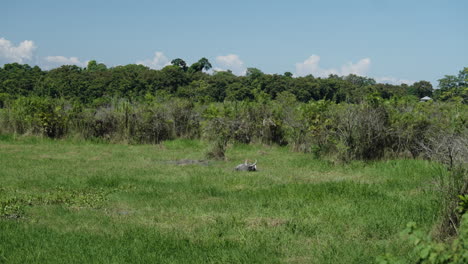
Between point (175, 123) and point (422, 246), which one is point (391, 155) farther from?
point (422, 246)

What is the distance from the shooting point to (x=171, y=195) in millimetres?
9000

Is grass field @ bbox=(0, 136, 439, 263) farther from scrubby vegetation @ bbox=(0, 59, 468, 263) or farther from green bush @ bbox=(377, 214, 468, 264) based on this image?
green bush @ bbox=(377, 214, 468, 264)

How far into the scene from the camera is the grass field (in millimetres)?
5762

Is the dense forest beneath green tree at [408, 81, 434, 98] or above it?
beneath

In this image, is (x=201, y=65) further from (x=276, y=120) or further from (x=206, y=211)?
(x=206, y=211)

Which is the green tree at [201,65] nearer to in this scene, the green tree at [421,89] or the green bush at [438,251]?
the green tree at [421,89]

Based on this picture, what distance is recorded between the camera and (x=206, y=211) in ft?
25.5

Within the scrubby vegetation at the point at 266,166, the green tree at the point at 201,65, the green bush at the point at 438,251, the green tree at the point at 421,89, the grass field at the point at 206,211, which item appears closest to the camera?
the green bush at the point at 438,251

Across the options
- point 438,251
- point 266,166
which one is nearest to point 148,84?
point 266,166

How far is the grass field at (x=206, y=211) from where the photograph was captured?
5762 mm

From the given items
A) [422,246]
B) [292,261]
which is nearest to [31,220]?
[292,261]

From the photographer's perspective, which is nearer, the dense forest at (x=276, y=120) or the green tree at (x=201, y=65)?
the dense forest at (x=276, y=120)

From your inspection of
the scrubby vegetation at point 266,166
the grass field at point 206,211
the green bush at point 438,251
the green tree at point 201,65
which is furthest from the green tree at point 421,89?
the green bush at point 438,251

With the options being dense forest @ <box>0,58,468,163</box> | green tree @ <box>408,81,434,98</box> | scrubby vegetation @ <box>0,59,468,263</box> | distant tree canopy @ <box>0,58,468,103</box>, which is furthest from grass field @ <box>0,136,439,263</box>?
green tree @ <box>408,81,434,98</box>
